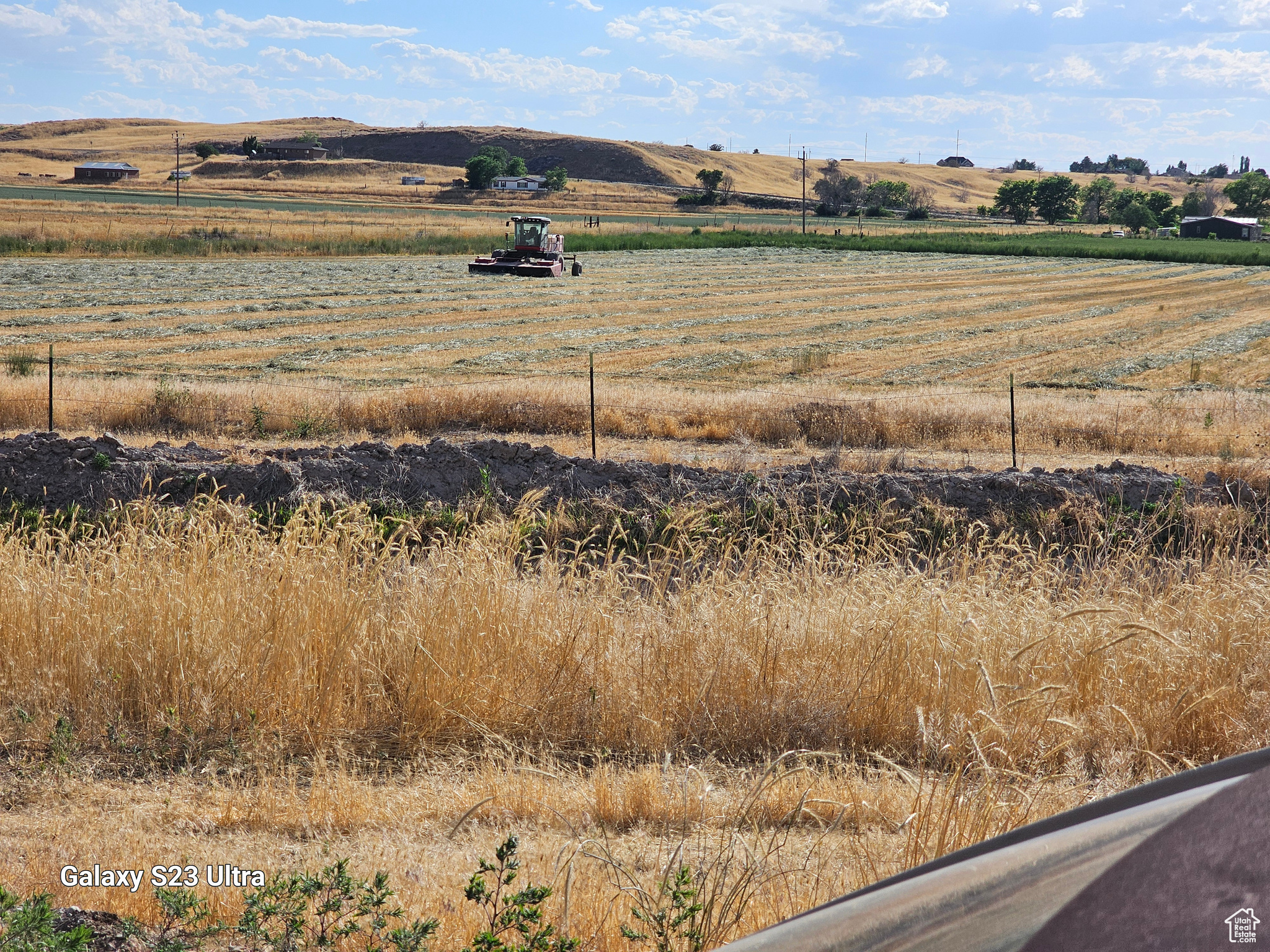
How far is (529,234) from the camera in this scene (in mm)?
50219

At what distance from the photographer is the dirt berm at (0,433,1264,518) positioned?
11.8 metres

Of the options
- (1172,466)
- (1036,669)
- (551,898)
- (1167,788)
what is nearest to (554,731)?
(551,898)

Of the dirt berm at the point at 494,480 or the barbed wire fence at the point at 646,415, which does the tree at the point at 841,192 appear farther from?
the dirt berm at the point at 494,480

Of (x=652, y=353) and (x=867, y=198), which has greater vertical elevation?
(x=867, y=198)

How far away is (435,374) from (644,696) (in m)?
19.8

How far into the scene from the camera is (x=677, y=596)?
706cm

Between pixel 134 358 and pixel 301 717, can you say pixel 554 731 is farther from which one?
pixel 134 358

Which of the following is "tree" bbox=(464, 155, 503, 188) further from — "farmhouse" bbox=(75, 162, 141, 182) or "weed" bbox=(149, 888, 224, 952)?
"weed" bbox=(149, 888, 224, 952)

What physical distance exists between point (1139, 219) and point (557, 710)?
515ft

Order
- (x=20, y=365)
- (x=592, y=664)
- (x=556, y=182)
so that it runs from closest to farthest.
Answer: (x=592, y=664) → (x=20, y=365) → (x=556, y=182)

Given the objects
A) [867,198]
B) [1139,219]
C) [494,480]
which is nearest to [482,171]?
[867,198]

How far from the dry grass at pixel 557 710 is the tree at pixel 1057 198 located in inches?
6846

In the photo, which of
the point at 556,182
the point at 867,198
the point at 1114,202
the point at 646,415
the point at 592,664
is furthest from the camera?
the point at 1114,202

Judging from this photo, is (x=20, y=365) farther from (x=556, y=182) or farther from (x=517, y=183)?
(x=556, y=182)
